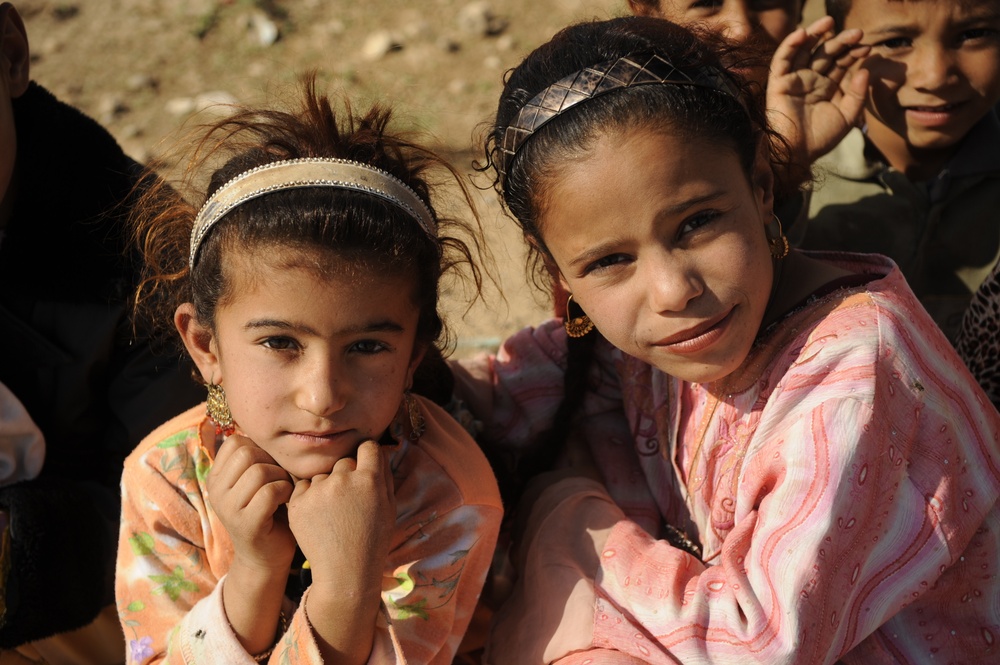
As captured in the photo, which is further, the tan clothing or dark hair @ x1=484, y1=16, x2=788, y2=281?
the tan clothing

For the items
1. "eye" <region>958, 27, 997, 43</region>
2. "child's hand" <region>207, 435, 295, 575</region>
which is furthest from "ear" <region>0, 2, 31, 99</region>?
"eye" <region>958, 27, 997, 43</region>

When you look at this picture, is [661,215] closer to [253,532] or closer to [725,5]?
[253,532]

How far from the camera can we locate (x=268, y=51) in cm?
554

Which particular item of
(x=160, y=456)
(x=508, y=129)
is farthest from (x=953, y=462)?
(x=160, y=456)

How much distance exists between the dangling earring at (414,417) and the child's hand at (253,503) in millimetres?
306

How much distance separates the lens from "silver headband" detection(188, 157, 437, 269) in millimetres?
1922

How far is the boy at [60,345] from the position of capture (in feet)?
7.56

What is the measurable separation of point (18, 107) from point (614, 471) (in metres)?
1.75

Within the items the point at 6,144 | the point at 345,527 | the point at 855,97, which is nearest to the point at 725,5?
the point at 855,97

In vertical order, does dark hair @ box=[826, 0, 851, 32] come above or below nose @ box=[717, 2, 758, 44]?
below

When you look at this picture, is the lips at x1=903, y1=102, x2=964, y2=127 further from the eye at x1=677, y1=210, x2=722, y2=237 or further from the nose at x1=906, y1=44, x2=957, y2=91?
the eye at x1=677, y1=210, x2=722, y2=237

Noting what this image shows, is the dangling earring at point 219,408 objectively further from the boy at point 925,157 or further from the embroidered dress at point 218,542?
the boy at point 925,157

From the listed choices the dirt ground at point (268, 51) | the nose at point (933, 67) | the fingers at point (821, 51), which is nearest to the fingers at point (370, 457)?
the fingers at point (821, 51)

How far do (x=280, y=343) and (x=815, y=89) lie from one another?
1.61 m
